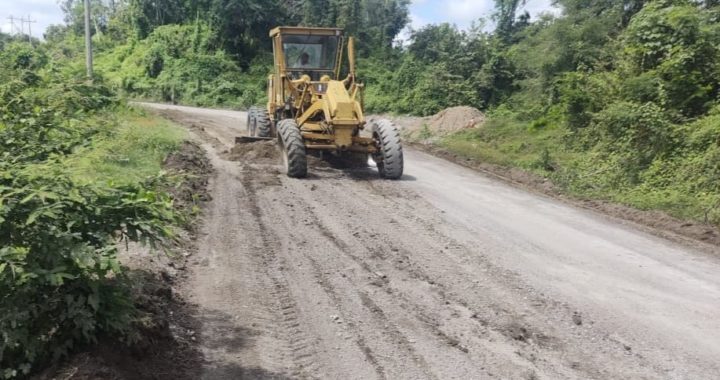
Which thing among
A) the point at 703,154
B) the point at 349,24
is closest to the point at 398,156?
the point at 703,154

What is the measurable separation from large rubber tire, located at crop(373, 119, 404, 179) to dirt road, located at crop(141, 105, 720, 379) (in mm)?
1773

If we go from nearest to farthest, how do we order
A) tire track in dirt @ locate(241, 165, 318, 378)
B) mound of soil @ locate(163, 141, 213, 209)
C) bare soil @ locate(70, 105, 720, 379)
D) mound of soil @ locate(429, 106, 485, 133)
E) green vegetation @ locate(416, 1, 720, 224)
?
1. tire track in dirt @ locate(241, 165, 318, 378)
2. bare soil @ locate(70, 105, 720, 379)
3. mound of soil @ locate(163, 141, 213, 209)
4. green vegetation @ locate(416, 1, 720, 224)
5. mound of soil @ locate(429, 106, 485, 133)

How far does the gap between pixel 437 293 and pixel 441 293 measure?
0.13ft

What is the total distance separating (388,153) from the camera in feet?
39.5

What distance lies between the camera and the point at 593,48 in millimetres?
18891

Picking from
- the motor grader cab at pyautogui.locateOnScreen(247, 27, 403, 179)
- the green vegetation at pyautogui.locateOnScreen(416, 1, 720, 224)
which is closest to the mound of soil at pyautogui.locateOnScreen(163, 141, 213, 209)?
the motor grader cab at pyautogui.locateOnScreen(247, 27, 403, 179)

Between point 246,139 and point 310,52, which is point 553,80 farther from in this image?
point 246,139

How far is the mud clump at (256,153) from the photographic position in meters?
13.4

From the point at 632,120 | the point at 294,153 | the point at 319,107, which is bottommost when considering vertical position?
the point at 294,153

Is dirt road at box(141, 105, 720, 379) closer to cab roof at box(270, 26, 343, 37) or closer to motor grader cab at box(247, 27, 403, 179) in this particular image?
motor grader cab at box(247, 27, 403, 179)

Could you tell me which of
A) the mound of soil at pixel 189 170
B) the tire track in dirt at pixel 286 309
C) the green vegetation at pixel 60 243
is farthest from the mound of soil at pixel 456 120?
the green vegetation at pixel 60 243

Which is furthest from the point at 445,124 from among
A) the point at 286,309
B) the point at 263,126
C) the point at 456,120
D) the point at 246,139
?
the point at 286,309

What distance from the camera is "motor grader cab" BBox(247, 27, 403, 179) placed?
11898 millimetres

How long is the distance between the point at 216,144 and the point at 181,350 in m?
12.4
